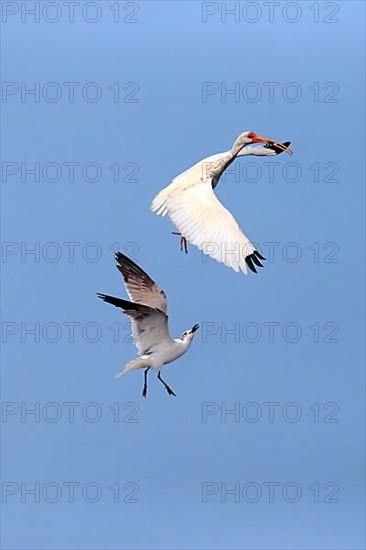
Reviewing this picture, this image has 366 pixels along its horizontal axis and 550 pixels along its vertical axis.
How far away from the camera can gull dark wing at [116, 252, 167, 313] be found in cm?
2286

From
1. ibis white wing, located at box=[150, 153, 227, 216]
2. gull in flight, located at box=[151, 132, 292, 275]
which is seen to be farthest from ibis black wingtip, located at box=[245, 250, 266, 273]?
ibis white wing, located at box=[150, 153, 227, 216]

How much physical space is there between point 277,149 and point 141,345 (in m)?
3.02

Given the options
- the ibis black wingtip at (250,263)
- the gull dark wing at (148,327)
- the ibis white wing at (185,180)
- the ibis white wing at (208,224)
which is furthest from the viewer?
the gull dark wing at (148,327)

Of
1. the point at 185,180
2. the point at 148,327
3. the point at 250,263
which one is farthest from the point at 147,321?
the point at 250,263

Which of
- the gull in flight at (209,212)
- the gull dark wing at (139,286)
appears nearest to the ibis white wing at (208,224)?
the gull in flight at (209,212)

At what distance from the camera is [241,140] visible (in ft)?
75.0

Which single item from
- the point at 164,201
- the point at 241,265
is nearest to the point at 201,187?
the point at 164,201

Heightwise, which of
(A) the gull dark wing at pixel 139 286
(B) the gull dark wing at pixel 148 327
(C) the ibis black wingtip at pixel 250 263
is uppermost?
(A) the gull dark wing at pixel 139 286

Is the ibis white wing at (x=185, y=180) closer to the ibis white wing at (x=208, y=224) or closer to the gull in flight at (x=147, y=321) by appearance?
the ibis white wing at (x=208, y=224)

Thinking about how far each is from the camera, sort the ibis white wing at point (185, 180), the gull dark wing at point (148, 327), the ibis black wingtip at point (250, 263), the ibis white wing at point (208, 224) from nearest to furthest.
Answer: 1. the ibis black wingtip at point (250, 263)
2. the ibis white wing at point (208, 224)
3. the ibis white wing at point (185, 180)
4. the gull dark wing at point (148, 327)

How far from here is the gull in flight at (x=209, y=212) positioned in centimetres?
2047

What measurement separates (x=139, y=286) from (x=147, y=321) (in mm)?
471

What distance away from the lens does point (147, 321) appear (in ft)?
74.5

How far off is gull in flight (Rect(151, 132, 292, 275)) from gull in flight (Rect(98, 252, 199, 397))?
1187 mm
